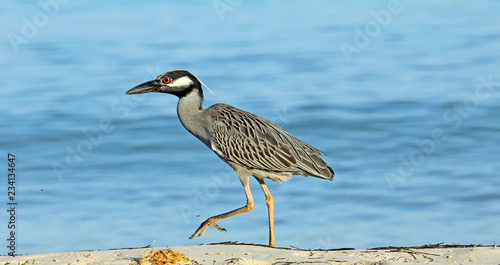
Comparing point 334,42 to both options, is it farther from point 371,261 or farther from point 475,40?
point 371,261

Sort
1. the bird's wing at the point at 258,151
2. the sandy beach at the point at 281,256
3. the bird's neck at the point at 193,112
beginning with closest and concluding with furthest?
the sandy beach at the point at 281,256, the bird's wing at the point at 258,151, the bird's neck at the point at 193,112

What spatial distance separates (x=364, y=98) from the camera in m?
18.8

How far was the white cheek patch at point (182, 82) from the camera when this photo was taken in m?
9.79

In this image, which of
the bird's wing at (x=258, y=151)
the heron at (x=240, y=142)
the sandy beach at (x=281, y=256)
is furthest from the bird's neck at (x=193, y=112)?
the sandy beach at (x=281, y=256)

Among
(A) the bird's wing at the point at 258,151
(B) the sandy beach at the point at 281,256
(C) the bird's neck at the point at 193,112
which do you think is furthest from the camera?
(C) the bird's neck at the point at 193,112

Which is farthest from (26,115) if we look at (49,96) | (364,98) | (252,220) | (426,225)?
(426,225)

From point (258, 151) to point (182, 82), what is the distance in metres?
1.07

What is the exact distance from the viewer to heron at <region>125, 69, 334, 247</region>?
31.9 feet

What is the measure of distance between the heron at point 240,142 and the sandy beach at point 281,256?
1.79 metres

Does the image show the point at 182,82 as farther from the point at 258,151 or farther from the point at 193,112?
the point at 258,151

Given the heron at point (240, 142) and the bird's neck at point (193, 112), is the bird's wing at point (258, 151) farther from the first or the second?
the bird's neck at point (193, 112)

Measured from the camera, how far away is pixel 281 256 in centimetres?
768

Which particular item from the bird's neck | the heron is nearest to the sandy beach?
the heron

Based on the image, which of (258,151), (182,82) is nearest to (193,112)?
(182,82)
